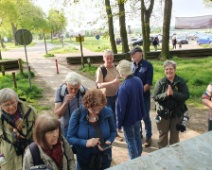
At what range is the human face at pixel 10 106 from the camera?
2.41 m

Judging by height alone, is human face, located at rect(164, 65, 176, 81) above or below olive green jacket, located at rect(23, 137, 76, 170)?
above

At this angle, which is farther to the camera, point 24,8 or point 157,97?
point 24,8

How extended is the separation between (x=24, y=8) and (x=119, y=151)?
31724 millimetres

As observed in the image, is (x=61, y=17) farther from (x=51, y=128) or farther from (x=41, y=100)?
(x=51, y=128)

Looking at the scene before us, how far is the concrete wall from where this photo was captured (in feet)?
4.61

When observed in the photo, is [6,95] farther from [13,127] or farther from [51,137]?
[51,137]

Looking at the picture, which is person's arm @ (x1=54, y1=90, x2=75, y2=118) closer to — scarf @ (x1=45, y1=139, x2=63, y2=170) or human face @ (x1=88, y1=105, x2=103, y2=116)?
human face @ (x1=88, y1=105, x2=103, y2=116)

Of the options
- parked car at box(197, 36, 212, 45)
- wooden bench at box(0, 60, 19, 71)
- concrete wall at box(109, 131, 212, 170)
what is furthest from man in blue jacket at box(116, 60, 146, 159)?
parked car at box(197, 36, 212, 45)

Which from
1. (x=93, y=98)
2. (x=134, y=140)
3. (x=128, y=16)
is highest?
(x=128, y=16)

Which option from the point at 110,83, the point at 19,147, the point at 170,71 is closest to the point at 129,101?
the point at 170,71

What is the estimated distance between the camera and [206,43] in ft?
92.3

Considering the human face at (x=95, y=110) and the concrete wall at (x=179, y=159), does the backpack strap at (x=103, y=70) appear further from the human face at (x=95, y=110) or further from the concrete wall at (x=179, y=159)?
the concrete wall at (x=179, y=159)

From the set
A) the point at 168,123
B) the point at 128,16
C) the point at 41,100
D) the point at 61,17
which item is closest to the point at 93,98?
the point at 168,123

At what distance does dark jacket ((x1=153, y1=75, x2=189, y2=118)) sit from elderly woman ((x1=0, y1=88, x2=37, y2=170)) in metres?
1.77
